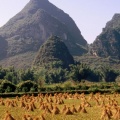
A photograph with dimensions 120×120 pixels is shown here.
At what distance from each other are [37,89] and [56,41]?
109 m

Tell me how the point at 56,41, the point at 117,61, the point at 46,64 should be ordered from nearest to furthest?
the point at 46,64 → the point at 56,41 → the point at 117,61

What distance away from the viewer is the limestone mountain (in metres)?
162

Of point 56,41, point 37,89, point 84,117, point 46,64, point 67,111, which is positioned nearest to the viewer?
point 84,117

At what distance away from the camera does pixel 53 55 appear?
548 ft

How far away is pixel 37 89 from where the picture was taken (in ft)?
212

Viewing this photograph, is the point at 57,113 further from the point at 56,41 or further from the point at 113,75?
the point at 56,41

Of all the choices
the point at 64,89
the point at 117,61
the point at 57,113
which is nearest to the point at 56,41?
the point at 117,61

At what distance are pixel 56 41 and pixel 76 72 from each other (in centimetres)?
6020

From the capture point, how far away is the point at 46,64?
154625 millimetres

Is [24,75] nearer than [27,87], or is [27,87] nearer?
[27,87]

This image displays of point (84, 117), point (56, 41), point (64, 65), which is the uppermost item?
point (56, 41)

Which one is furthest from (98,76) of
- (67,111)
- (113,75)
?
(67,111)

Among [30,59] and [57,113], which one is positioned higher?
[30,59]

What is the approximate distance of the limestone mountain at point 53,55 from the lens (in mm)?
161625
